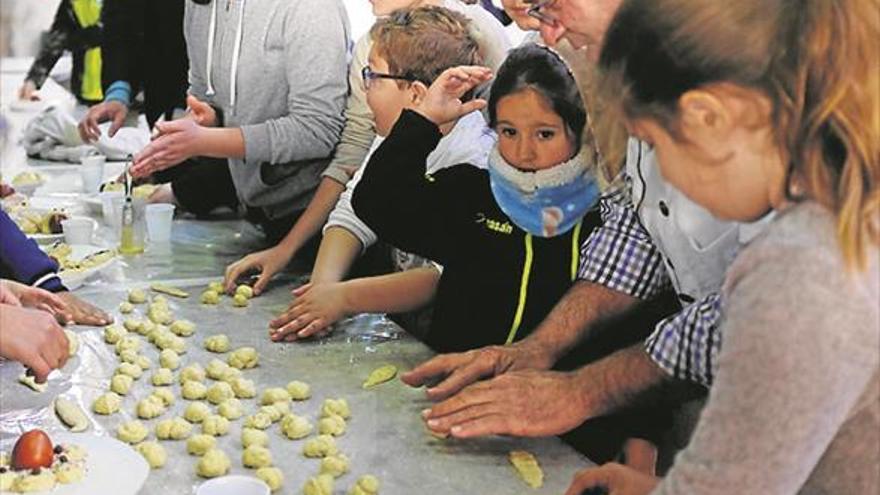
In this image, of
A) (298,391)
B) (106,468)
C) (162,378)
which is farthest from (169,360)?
(106,468)

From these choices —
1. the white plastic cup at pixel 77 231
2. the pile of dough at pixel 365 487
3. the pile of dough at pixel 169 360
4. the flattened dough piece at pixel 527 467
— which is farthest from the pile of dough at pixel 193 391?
the white plastic cup at pixel 77 231

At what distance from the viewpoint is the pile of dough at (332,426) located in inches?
64.1

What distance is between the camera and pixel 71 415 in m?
1.69

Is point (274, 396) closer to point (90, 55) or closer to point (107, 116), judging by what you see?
point (107, 116)

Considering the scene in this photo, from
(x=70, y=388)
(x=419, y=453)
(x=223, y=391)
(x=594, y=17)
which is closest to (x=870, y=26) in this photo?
(x=594, y=17)

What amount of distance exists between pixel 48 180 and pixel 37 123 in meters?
0.50

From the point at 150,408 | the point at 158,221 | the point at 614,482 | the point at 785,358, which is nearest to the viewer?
the point at 785,358

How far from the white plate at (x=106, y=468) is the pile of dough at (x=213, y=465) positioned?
9cm

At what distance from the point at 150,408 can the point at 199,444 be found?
0.19 metres

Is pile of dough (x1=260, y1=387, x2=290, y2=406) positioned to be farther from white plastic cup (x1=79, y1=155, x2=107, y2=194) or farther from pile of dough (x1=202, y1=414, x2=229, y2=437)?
white plastic cup (x1=79, y1=155, x2=107, y2=194)

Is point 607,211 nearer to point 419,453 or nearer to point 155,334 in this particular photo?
point 419,453

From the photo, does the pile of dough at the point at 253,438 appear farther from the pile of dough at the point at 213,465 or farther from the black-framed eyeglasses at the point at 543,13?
the black-framed eyeglasses at the point at 543,13

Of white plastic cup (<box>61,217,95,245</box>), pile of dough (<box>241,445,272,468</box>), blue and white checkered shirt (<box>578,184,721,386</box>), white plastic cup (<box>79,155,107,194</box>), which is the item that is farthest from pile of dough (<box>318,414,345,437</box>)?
white plastic cup (<box>79,155,107,194</box>)

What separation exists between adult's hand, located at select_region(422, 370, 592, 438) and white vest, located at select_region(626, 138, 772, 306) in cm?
23
